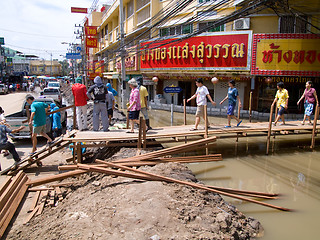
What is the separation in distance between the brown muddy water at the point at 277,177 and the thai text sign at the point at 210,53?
5857 mm

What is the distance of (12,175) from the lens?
23.4ft

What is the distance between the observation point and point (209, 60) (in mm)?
16922

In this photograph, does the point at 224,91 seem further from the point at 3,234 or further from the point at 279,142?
the point at 3,234

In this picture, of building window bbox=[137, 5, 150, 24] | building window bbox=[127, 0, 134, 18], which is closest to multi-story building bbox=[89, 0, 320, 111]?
building window bbox=[137, 5, 150, 24]

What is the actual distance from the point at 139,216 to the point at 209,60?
1413cm

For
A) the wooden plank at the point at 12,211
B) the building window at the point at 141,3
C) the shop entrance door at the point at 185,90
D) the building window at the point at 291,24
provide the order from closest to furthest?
the wooden plank at the point at 12,211 < the building window at the point at 291,24 < the shop entrance door at the point at 185,90 < the building window at the point at 141,3

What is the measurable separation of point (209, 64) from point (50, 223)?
1419 cm

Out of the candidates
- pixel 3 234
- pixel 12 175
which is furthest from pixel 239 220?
pixel 12 175

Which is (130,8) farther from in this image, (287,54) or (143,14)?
(287,54)

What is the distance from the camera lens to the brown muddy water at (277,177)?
5.23 m

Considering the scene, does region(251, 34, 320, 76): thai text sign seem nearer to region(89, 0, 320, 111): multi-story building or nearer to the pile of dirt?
region(89, 0, 320, 111): multi-story building

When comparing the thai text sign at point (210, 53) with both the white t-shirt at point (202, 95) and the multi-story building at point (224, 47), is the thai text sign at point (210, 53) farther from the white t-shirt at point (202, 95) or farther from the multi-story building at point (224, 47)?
the white t-shirt at point (202, 95)

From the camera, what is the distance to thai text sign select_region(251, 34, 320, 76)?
14.7 metres

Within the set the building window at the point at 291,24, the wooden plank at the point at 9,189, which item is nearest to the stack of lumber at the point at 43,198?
the wooden plank at the point at 9,189
